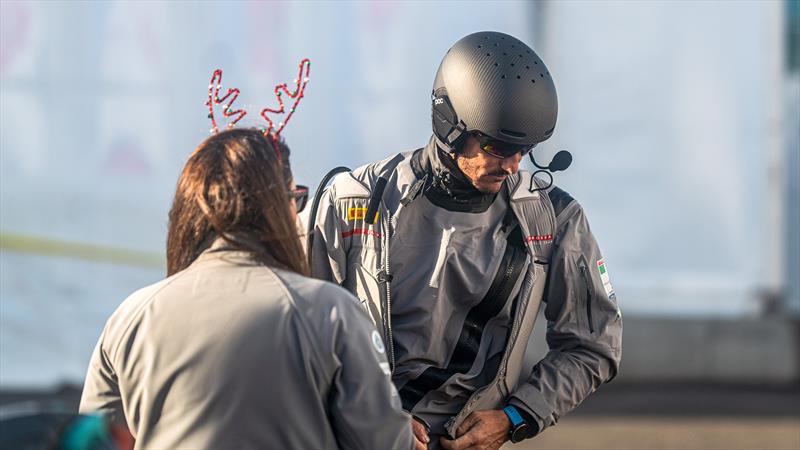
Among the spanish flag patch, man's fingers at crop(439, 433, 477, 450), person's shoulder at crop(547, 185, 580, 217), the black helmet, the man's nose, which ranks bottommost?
man's fingers at crop(439, 433, 477, 450)

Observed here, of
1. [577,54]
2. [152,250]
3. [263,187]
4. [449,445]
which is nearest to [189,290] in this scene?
[263,187]

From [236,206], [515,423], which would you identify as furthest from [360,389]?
[515,423]

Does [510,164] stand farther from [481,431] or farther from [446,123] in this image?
[481,431]

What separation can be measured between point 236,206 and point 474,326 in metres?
1.02

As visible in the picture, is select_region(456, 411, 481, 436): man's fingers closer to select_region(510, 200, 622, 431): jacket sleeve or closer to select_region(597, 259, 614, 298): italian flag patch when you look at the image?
select_region(510, 200, 622, 431): jacket sleeve

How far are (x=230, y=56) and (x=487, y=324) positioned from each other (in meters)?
3.63

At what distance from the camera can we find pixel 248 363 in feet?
8.38

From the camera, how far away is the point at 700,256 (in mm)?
7852

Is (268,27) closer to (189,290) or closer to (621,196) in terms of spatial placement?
(621,196)

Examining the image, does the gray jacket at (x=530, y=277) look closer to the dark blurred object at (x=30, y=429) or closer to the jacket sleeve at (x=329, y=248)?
the jacket sleeve at (x=329, y=248)

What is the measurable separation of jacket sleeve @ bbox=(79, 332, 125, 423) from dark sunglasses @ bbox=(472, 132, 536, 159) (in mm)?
1193

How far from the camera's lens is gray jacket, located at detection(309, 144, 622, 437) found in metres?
3.44

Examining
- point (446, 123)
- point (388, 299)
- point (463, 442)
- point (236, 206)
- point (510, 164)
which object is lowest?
point (463, 442)

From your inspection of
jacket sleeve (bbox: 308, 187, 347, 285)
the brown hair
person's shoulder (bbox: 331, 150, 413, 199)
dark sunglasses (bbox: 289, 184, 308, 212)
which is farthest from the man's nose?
the brown hair
